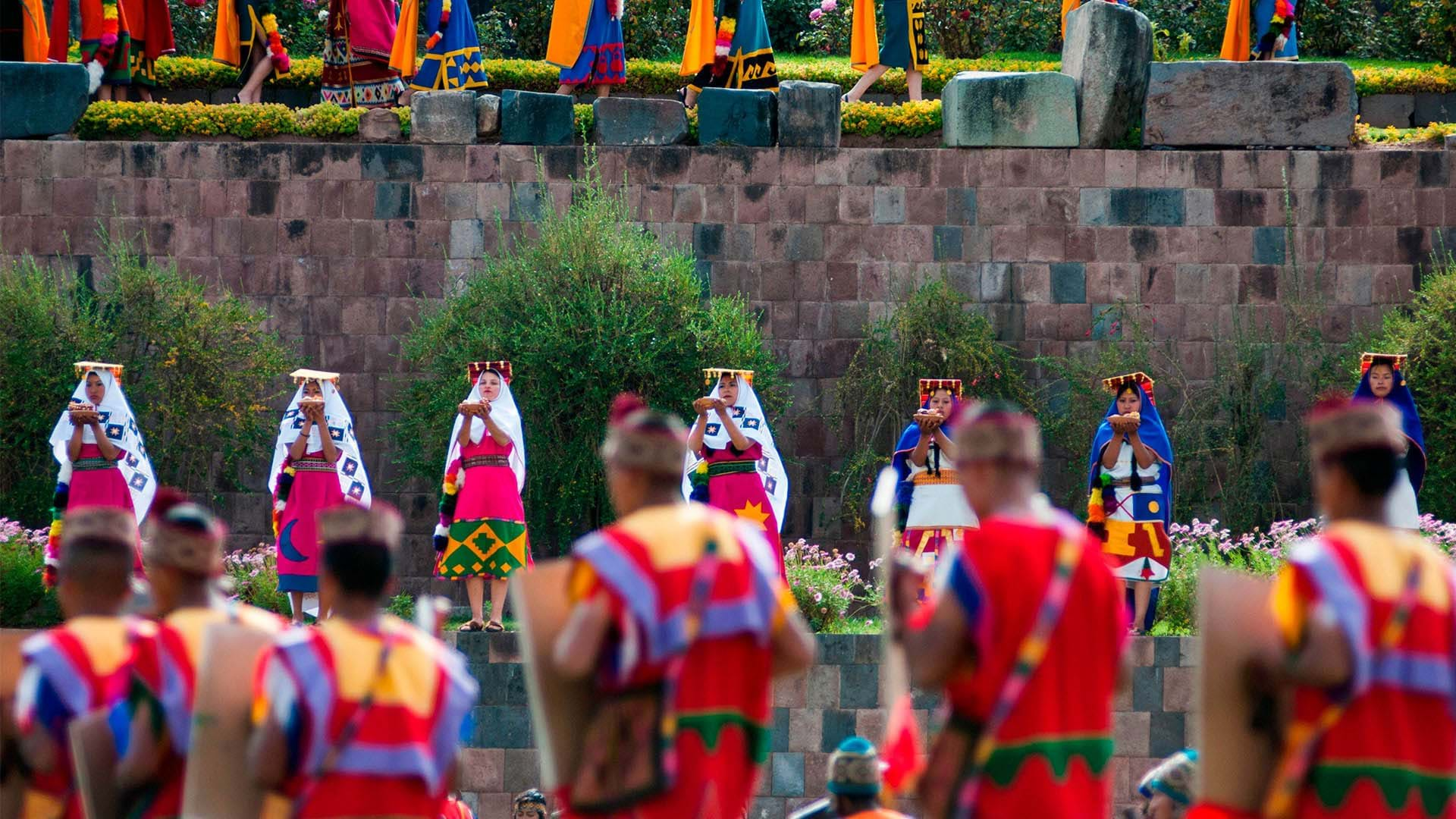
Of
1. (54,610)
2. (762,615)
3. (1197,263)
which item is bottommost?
(54,610)

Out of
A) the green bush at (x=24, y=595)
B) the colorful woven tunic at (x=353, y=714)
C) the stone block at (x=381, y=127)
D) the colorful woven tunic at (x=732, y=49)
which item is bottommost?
the green bush at (x=24, y=595)

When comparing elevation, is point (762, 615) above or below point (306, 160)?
below

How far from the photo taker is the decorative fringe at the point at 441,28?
51.5 feet

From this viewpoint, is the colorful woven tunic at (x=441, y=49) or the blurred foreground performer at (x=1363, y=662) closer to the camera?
the blurred foreground performer at (x=1363, y=662)

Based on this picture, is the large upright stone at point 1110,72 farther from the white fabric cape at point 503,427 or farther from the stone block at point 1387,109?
the white fabric cape at point 503,427

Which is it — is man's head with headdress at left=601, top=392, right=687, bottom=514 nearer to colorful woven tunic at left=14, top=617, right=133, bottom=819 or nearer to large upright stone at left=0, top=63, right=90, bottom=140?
colorful woven tunic at left=14, top=617, right=133, bottom=819

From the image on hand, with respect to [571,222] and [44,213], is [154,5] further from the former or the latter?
[571,222]

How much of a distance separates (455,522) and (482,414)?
683mm

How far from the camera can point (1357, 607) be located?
13.6 ft

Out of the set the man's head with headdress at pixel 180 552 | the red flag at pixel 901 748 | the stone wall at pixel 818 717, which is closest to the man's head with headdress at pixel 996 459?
the red flag at pixel 901 748

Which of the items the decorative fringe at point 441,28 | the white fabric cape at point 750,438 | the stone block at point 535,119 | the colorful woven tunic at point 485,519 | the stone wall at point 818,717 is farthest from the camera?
the decorative fringe at point 441,28

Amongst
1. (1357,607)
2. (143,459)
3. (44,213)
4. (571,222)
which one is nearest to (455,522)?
(143,459)

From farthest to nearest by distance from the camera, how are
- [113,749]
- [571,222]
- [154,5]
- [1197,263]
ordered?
1. [154,5]
2. [1197,263]
3. [571,222]
4. [113,749]

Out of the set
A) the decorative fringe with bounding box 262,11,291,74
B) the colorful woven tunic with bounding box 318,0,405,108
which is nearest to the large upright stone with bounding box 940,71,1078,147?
the colorful woven tunic with bounding box 318,0,405,108
